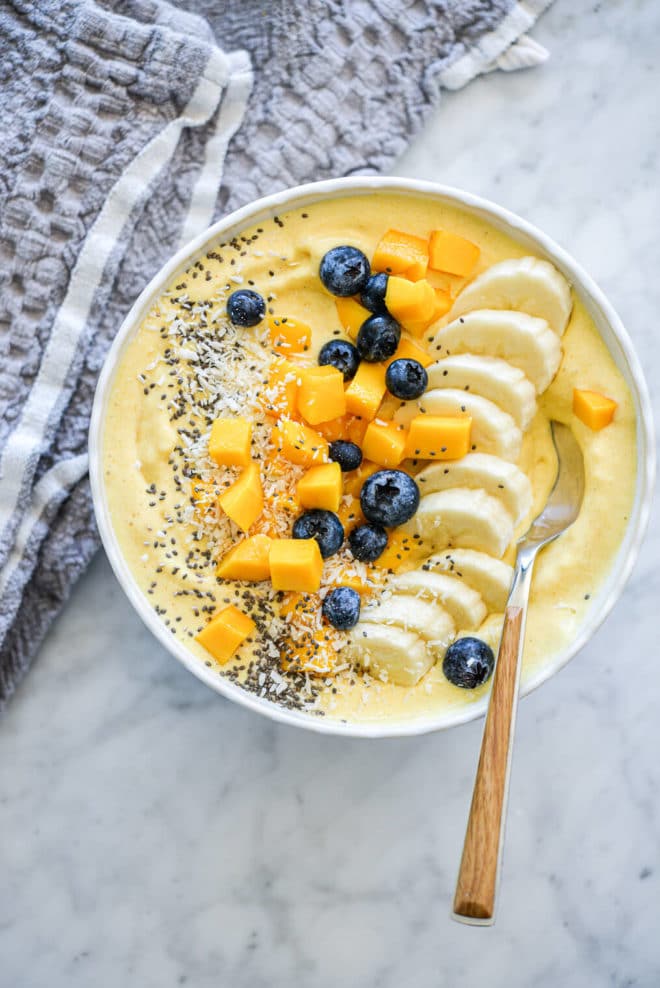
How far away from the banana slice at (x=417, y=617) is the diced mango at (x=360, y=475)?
0.95 feet

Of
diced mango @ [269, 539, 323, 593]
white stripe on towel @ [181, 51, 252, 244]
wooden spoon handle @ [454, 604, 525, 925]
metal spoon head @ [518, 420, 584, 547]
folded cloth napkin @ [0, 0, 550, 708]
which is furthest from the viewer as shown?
white stripe on towel @ [181, 51, 252, 244]

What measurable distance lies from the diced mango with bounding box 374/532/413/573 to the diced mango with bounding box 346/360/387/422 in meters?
0.32

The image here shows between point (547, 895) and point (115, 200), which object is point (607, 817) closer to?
point (547, 895)

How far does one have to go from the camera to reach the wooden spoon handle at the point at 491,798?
71.4 inches

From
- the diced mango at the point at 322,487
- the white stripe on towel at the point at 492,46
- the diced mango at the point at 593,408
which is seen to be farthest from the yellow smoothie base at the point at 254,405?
the white stripe on towel at the point at 492,46

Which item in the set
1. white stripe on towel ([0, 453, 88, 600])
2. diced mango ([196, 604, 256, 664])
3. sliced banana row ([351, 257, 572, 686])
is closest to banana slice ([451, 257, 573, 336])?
sliced banana row ([351, 257, 572, 686])

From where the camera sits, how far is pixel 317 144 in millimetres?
2586

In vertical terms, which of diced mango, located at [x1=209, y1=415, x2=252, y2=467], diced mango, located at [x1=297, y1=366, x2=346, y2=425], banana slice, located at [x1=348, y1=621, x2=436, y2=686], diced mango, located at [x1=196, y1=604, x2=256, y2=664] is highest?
diced mango, located at [x1=297, y1=366, x2=346, y2=425]

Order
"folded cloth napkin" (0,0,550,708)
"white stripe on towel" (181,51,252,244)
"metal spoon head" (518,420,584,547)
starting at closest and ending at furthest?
"metal spoon head" (518,420,584,547)
"folded cloth napkin" (0,0,550,708)
"white stripe on towel" (181,51,252,244)

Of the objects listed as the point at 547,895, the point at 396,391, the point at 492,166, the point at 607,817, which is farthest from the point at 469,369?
the point at 547,895

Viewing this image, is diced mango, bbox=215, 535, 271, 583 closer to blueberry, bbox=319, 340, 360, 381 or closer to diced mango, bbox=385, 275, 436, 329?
blueberry, bbox=319, 340, 360, 381

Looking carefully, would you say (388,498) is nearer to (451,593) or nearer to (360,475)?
(360,475)

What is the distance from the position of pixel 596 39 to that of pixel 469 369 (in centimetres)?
124

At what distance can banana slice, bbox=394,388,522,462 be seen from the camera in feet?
7.12
